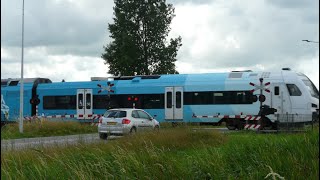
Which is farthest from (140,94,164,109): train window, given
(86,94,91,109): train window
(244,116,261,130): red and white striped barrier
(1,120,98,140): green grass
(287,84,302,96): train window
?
(287,84,302,96): train window

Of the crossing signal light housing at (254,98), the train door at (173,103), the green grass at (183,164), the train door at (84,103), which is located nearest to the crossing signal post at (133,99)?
the train door at (173,103)

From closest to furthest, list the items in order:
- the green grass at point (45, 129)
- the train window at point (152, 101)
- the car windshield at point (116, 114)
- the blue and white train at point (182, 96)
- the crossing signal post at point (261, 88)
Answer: the car windshield at point (116, 114), the crossing signal post at point (261, 88), the green grass at point (45, 129), the blue and white train at point (182, 96), the train window at point (152, 101)

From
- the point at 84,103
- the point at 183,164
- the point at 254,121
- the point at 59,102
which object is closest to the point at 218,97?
the point at 254,121

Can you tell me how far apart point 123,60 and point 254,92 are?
26.8m

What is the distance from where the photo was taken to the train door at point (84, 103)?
35.0m

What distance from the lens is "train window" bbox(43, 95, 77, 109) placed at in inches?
1400

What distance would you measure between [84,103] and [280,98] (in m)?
14.0

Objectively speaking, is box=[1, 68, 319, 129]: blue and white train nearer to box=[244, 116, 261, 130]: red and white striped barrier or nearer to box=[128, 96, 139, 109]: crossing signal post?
box=[128, 96, 139, 109]: crossing signal post

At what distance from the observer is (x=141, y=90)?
33062 mm

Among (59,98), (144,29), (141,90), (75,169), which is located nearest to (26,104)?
(59,98)

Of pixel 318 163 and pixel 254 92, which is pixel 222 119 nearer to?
pixel 254 92

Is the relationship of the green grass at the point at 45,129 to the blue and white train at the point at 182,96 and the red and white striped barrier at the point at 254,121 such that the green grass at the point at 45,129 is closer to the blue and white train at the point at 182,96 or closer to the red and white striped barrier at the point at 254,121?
the blue and white train at the point at 182,96

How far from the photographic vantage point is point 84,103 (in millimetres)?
35000

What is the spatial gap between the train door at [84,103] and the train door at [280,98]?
1322 cm
